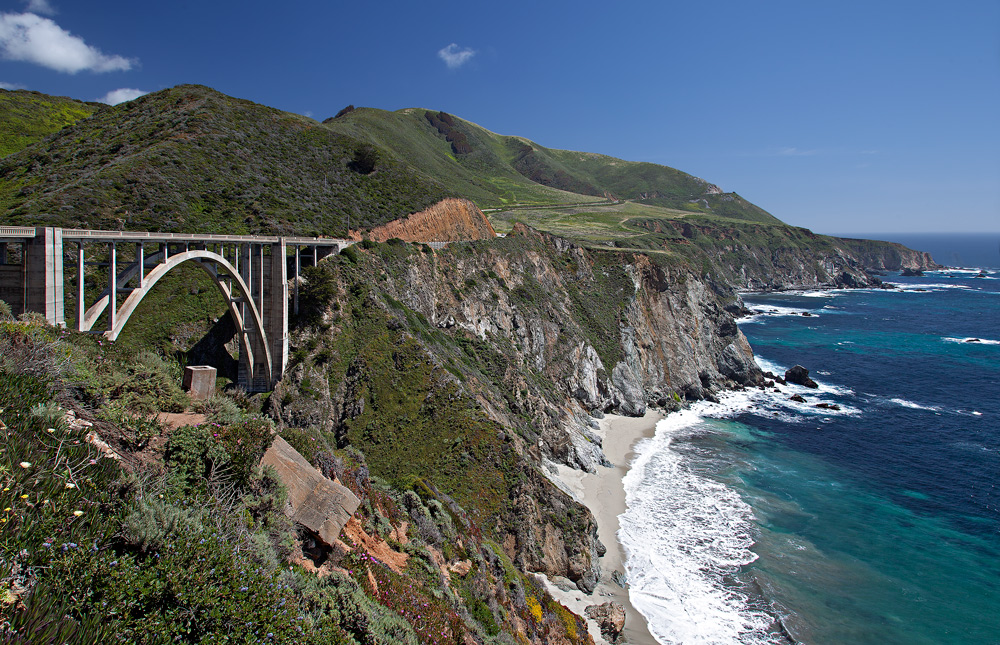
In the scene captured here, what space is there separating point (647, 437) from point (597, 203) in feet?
439

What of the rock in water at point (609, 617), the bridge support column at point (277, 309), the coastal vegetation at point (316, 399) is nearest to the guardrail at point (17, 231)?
the coastal vegetation at point (316, 399)

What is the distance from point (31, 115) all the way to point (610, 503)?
284 feet

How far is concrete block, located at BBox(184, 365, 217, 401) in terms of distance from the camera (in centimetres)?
1121

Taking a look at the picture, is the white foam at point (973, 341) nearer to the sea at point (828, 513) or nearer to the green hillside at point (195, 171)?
the sea at point (828, 513)

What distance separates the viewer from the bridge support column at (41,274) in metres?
16.5

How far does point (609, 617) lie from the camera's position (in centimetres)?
2305

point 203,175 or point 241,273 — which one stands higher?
point 203,175

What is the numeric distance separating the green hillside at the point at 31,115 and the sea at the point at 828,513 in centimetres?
7613

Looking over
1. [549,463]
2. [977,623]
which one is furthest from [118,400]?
[977,623]

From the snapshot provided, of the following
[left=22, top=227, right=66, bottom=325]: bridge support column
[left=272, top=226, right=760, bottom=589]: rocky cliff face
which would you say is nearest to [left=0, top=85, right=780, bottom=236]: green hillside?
[left=272, top=226, right=760, bottom=589]: rocky cliff face

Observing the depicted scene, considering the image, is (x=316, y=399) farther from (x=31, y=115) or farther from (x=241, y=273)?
(x=31, y=115)

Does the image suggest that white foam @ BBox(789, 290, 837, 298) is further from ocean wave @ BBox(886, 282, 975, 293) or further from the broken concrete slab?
the broken concrete slab

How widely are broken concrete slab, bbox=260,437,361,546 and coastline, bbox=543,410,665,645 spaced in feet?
54.2

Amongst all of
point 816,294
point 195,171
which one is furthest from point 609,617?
point 816,294
